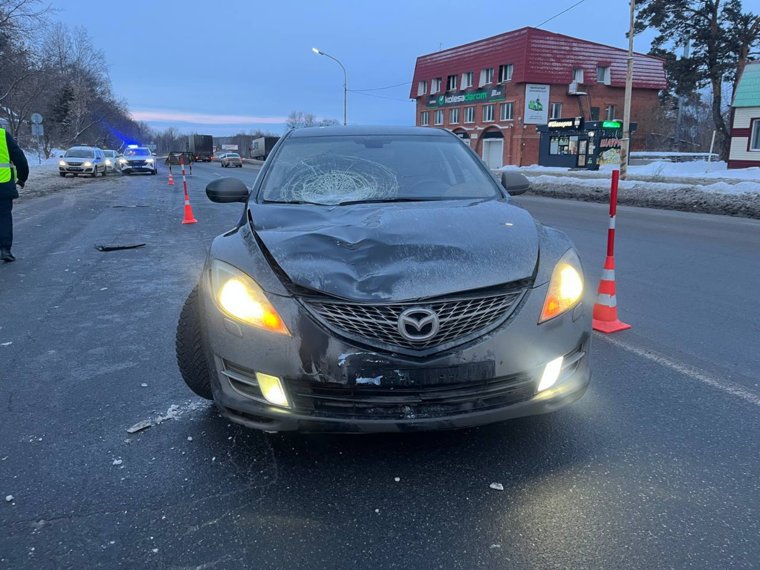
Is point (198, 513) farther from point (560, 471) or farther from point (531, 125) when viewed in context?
point (531, 125)

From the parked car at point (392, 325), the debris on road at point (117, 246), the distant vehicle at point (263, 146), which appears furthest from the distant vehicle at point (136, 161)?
the parked car at point (392, 325)

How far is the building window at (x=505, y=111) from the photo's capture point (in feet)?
156

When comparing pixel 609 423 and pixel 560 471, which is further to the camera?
pixel 609 423

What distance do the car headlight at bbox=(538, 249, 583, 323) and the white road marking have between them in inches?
61.1

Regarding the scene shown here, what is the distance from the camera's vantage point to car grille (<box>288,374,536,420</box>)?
2.44 m

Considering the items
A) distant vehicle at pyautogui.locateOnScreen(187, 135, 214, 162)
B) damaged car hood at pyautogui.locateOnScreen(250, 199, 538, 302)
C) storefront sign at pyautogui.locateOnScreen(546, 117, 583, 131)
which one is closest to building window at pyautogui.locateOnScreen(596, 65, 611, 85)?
storefront sign at pyautogui.locateOnScreen(546, 117, 583, 131)

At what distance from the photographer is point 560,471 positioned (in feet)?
8.87

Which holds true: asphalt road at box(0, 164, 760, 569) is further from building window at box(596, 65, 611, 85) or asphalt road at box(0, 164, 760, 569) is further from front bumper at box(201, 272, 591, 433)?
building window at box(596, 65, 611, 85)

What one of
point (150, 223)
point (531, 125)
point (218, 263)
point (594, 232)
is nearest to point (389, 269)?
point (218, 263)

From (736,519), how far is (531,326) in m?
1.12

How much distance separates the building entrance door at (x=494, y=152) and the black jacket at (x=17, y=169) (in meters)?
44.5

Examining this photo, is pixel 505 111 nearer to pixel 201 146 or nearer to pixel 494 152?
pixel 494 152

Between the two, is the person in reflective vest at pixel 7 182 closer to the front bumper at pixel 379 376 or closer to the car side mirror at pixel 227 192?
the car side mirror at pixel 227 192

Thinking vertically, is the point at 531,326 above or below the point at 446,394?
above
